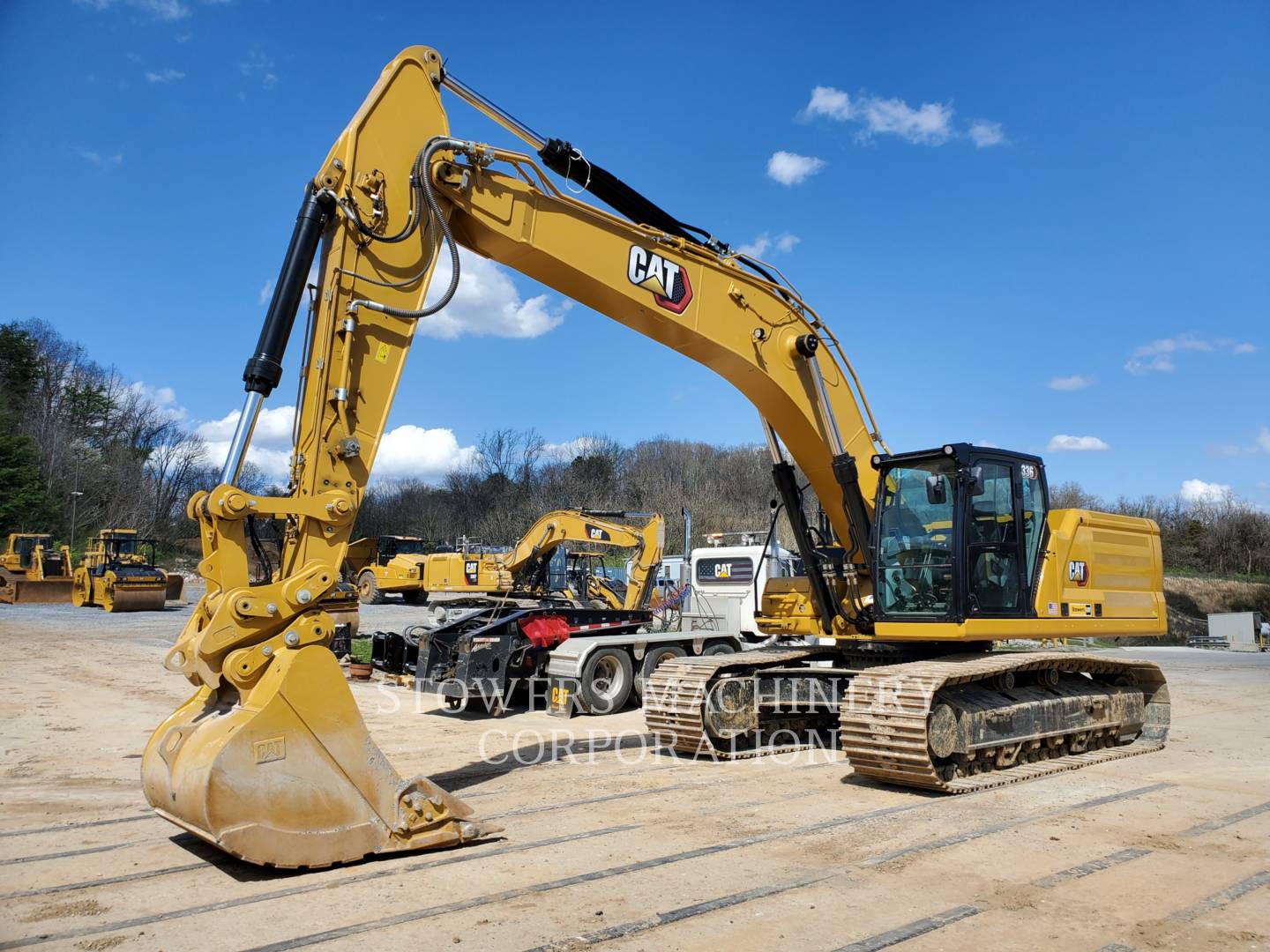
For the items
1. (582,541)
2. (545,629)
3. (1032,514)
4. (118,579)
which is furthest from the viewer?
(118,579)

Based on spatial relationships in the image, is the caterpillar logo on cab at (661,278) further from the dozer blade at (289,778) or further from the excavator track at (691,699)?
the dozer blade at (289,778)

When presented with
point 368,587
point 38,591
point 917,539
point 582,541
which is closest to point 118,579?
point 38,591

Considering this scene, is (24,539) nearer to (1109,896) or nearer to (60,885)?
(60,885)

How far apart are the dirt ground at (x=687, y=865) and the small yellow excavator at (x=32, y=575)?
2832 cm

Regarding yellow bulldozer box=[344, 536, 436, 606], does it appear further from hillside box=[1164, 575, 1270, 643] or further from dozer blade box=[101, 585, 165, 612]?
hillside box=[1164, 575, 1270, 643]

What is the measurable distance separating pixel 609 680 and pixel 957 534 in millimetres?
5692

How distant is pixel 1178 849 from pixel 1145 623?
4.44 meters

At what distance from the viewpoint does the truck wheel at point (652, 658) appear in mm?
12633

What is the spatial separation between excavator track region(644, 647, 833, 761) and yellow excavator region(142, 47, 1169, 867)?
0.03 meters

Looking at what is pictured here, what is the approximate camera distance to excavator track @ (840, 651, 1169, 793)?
7.46m

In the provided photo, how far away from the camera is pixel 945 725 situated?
25.2 feet

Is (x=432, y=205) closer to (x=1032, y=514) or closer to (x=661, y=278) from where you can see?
(x=661, y=278)

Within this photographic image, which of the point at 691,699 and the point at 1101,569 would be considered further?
the point at 1101,569

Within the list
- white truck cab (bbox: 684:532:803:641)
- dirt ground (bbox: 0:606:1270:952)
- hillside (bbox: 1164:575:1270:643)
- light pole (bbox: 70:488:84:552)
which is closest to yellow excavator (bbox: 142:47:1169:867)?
dirt ground (bbox: 0:606:1270:952)
